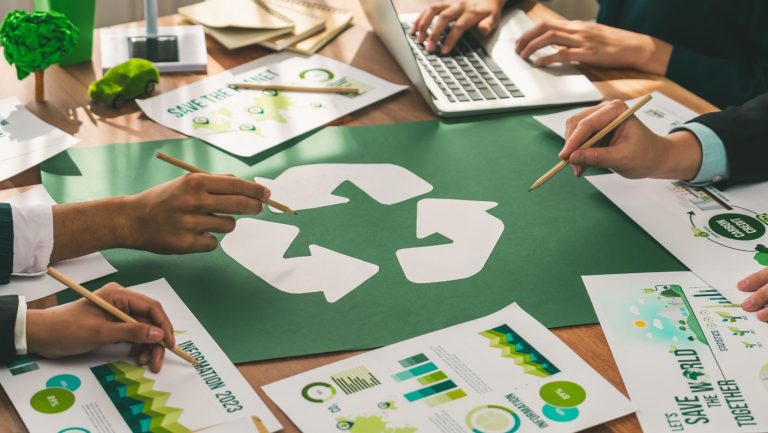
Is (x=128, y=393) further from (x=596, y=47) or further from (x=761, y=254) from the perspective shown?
(x=596, y=47)

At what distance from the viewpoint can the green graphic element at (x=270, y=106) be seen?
56.7 inches

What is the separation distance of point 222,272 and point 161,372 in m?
0.20

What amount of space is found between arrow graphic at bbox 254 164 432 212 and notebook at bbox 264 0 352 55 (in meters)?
0.42

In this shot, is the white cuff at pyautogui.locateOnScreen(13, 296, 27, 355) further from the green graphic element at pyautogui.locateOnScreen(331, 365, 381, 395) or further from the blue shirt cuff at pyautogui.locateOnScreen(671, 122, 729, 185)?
the blue shirt cuff at pyautogui.locateOnScreen(671, 122, 729, 185)

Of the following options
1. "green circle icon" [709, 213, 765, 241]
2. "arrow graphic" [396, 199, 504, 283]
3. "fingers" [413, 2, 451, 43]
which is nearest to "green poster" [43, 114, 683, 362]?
"arrow graphic" [396, 199, 504, 283]

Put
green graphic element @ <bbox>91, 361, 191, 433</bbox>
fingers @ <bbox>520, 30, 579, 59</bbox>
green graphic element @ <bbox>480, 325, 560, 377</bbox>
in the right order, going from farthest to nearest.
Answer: fingers @ <bbox>520, 30, 579, 59</bbox> → green graphic element @ <bbox>480, 325, 560, 377</bbox> → green graphic element @ <bbox>91, 361, 191, 433</bbox>

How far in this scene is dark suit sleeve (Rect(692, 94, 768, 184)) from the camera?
1.34 meters

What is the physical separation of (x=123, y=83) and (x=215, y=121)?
0.16 meters

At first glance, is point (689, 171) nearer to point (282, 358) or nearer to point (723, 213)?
point (723, 213)

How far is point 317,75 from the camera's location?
5.21 ft

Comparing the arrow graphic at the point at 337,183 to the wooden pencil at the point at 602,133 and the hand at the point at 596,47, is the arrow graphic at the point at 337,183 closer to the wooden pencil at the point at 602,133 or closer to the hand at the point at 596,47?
the wooden pencil at the point at 602,133

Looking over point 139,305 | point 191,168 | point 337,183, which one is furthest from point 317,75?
point 139,305

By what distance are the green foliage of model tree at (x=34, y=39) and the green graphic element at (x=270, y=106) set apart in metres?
0.31

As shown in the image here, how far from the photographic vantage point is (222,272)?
3.56ft
